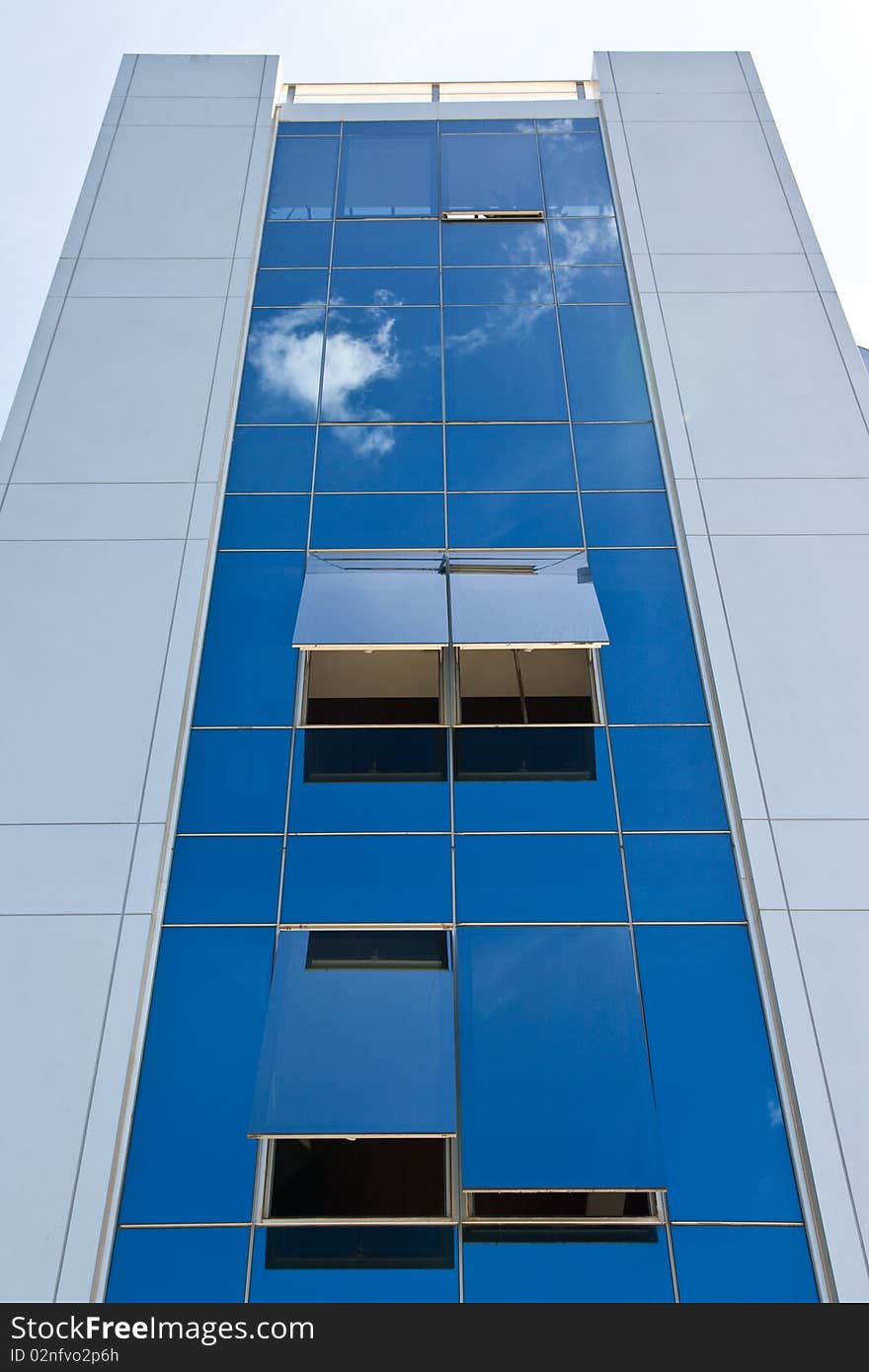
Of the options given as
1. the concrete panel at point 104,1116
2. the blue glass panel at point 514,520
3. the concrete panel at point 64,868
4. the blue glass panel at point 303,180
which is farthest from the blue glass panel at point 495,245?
the concrete panel at point 104,1116

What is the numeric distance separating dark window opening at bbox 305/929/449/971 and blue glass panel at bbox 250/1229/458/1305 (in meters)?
2.56

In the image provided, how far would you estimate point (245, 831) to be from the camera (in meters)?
10.3

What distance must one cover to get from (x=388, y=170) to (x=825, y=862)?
1399cm

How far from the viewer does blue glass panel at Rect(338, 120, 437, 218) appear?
1628cm

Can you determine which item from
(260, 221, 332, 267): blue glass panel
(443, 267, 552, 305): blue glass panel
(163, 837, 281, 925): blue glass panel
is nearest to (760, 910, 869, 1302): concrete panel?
(163, 837, 281, 925): blue glass panel

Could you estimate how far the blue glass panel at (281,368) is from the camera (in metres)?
13.7

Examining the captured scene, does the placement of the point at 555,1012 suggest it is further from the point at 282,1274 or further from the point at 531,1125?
the point at 282,1274

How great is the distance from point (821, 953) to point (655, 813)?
2.15m

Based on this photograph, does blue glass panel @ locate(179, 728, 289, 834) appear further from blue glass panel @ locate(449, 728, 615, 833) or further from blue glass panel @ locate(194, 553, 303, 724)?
blue glass panel @ locate(449, 728, 615, 833)

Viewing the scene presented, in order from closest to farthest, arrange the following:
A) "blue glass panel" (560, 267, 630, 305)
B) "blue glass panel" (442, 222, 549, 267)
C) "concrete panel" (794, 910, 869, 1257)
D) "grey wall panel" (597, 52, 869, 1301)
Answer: "concrete panel" (794, 910, 869, 1257) → "grey wall panel" (597, 52, 869, 1301) → "blue glass panel" (560, 267, 630, 305) → "blue glass panel" (442, 222, 549, 267)

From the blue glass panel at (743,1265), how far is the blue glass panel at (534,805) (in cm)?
392

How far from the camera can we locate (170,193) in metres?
15.9

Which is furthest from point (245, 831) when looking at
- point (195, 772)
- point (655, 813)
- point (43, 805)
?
point (655, 813)

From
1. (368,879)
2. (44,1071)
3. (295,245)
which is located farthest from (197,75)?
(44,1071)
